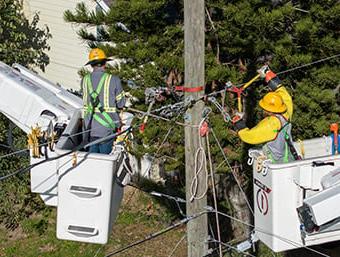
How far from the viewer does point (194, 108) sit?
29.6ft

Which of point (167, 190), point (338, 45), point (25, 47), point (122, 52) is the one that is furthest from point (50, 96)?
point (25, 47)

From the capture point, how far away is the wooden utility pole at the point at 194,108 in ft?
28.6

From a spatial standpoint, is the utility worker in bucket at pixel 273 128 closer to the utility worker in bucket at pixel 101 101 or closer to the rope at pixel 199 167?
the rope at pixel 199 167

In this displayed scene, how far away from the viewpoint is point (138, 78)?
40.1ft

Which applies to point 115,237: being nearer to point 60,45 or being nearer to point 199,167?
point 60,45

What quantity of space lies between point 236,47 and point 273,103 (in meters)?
3.18

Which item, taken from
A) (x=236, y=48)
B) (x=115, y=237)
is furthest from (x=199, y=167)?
(x=115, y=237)

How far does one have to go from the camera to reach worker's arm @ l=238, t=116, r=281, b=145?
8938 millimetres

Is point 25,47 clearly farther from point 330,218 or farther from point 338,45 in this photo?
point 330,218

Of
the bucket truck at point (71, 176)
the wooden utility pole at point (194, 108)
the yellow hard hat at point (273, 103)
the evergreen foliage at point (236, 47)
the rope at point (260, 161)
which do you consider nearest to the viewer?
the wooden utility pole at point (194, 108)

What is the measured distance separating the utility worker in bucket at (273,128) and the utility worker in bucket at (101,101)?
141 centimetres

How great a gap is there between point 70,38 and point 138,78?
17.1 feet

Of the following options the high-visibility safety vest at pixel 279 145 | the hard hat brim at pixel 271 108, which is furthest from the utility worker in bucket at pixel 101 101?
the high-visibility safety vest at pixel 279 145

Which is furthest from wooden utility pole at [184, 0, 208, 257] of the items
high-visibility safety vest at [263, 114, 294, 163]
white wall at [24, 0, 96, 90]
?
white wall at [24, 0, 96, 90]
